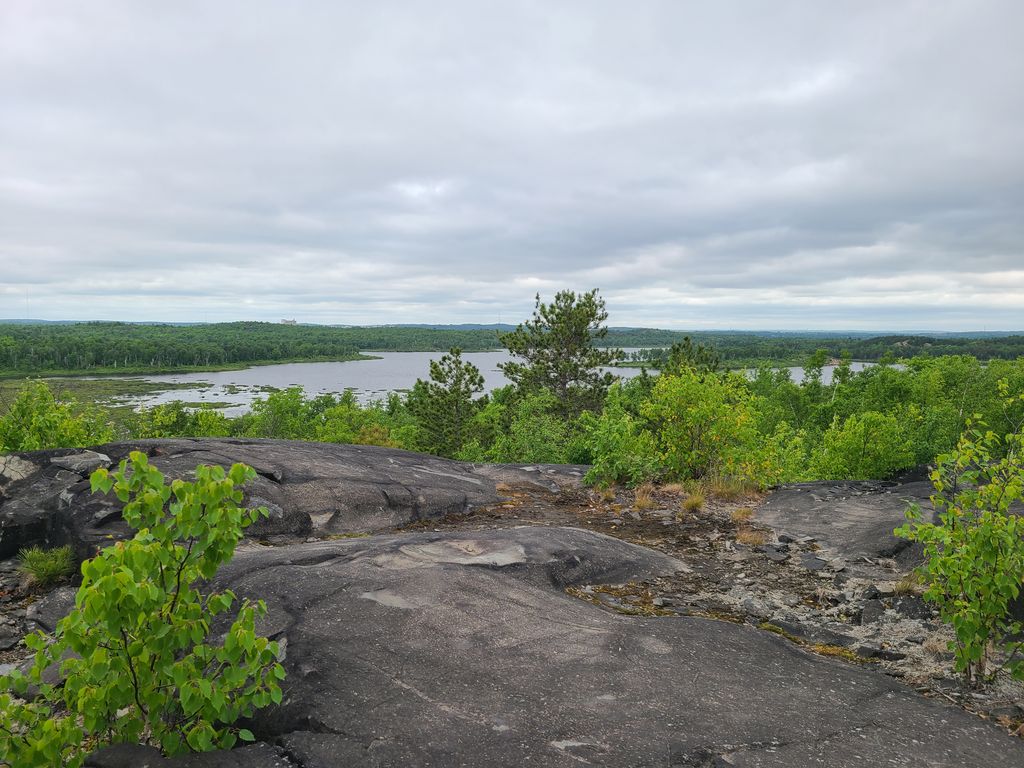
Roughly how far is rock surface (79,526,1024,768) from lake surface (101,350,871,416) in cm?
7170

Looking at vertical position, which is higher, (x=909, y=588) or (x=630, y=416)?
(x=630, y=416)

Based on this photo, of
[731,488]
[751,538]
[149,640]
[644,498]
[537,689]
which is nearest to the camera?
[149,640]

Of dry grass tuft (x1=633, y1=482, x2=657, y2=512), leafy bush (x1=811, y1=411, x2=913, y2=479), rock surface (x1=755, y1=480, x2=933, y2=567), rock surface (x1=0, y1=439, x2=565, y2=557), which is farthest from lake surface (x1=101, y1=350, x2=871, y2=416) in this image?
rock surface (x1=0, y1=439, x2=565, y2=557)

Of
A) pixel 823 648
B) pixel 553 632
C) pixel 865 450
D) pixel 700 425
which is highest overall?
pixel 700 425

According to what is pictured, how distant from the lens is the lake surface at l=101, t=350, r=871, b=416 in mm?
99750

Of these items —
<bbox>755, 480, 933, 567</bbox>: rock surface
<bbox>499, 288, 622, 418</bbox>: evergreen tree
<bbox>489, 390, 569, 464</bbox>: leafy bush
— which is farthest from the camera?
<bbox>499, 288, 622, 418</bbox>: evergreen tree

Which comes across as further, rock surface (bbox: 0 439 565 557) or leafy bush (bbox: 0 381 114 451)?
leafy bush (bbox: 0 381 114 451)

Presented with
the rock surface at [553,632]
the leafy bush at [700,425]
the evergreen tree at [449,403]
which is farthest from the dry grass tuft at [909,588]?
the evergreen tree at [449,403]

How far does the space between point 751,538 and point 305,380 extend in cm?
13591

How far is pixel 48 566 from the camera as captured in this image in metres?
7.80

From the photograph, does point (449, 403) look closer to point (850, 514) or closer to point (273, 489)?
point (273, 489)

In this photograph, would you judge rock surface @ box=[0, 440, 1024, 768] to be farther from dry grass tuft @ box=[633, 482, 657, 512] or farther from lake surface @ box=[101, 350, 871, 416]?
lake surface @ box=[101, 350, 871, 416]

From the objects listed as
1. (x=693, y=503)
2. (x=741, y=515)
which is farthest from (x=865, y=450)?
(x=693, y=503)

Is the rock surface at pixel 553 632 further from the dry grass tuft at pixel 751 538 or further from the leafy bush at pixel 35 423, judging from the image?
the leafy bush at pixel 35 423
